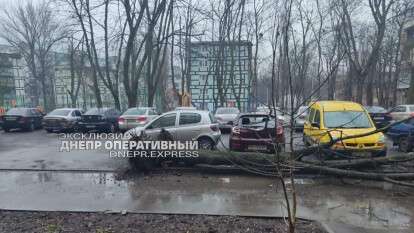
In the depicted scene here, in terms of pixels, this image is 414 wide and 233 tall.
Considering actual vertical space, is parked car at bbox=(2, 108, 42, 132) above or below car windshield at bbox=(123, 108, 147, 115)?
below

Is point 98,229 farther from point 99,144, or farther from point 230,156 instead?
point 99,144

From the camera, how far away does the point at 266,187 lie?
6.21m

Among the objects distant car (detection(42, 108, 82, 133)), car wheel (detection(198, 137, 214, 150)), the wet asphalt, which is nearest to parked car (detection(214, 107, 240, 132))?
car wheel (detection(198, 137, 214, 150))

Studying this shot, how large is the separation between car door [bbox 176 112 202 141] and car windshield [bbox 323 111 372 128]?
4.17 m

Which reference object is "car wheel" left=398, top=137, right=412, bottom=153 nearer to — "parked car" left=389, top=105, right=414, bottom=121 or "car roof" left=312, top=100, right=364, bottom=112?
"car roof" left=312, top=100, right=364, bottom=112

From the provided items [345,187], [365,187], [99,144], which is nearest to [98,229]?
[345,187]

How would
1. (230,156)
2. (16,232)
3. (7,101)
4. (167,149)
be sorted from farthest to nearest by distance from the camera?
(7,101), (167,149), (230,156), (16,232)

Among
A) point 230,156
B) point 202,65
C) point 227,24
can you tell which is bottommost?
point 230,156

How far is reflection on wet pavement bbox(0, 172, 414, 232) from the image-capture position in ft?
15.4

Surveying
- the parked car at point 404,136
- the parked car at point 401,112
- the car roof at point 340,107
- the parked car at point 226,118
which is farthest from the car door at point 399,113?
the car roof at point 340,107

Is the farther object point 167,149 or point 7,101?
point 7,101

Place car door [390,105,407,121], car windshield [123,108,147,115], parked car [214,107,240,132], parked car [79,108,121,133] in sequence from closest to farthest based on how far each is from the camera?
car windshield [123,108,147,115], parked car [79,108,121,133], parked car [214,107,240,132], car door [390,105,407,121]

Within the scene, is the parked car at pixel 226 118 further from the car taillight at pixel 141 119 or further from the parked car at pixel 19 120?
the parked car at pixel 19 120

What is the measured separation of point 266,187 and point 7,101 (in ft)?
144
